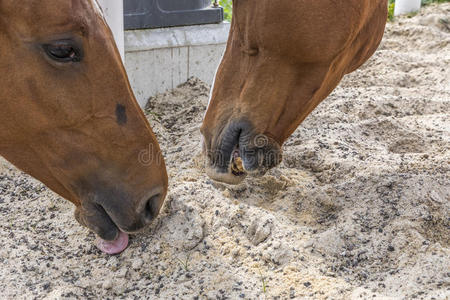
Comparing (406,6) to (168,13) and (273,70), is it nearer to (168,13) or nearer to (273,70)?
(168,13)

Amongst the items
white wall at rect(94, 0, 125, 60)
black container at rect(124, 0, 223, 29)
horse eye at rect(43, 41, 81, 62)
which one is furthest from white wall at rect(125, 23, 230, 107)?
horse eye at rect(43, 41, 81, 62)

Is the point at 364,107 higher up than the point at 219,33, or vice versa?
the point at 219,33

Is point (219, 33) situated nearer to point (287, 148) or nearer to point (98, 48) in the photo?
point (287, 148)

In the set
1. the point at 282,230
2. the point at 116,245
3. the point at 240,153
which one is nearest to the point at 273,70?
the point at 240,153

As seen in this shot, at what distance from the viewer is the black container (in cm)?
380

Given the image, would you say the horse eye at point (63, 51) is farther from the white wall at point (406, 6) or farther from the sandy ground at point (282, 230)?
the white wall at point (406, 6)

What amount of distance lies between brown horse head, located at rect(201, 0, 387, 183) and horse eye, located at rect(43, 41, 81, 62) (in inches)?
27.6

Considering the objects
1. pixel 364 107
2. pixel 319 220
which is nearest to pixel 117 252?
pixel 319 220

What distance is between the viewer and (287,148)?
3279mm

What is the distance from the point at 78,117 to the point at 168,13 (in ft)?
7.37

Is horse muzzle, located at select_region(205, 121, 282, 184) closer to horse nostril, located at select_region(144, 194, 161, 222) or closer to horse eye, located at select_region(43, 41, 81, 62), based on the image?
horse nostril, located at select_region(144, 194, 161, 222)

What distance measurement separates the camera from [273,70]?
87.2 inches

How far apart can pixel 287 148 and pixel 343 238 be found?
0.93 metres

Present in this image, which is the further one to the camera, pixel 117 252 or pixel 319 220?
pixel 319 220
